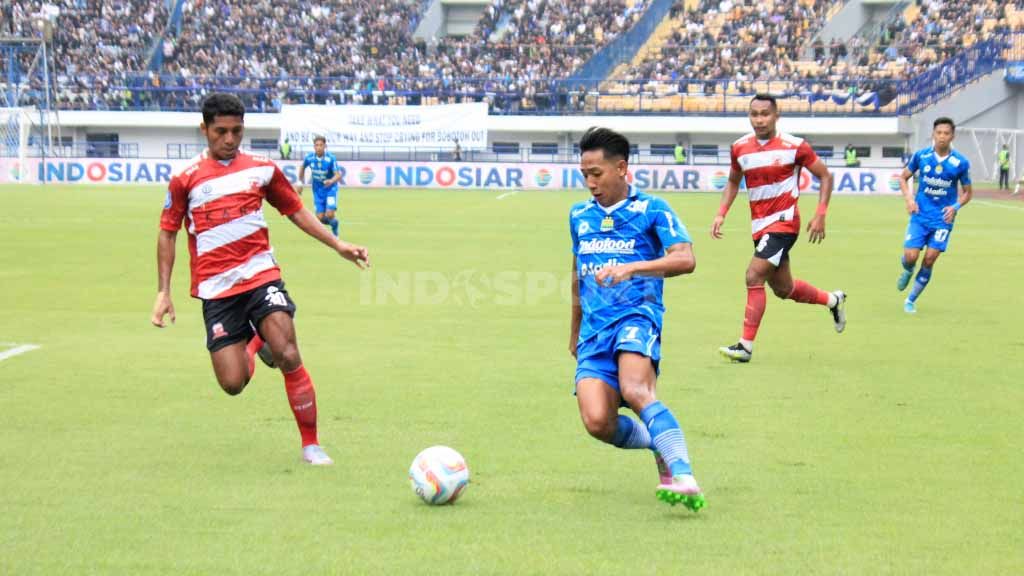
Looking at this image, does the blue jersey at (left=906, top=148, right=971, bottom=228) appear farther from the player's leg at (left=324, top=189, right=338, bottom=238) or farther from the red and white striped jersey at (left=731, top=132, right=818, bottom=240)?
the player's leg at (left=324, top=189, right=338, bottom=238)

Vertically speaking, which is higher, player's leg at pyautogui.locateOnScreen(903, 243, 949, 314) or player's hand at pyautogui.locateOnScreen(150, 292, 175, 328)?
player's hand at pyautogui.locateOnScreen(150, 292, 175, 328)

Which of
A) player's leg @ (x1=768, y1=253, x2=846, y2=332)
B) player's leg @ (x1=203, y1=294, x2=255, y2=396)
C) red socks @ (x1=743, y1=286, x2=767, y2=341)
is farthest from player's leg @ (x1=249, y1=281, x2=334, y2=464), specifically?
player's leg @ (x1=768, y1=253, x2=846, y2=332)

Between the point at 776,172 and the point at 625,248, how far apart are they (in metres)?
5.63

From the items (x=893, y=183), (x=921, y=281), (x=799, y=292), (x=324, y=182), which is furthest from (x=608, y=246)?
(x=893, y=183)

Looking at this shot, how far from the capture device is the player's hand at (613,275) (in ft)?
20.3

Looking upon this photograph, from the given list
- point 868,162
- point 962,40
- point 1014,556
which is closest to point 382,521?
point 1014,556

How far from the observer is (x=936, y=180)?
51.2 ft

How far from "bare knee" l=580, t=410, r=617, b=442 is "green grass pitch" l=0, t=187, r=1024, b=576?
0.35m

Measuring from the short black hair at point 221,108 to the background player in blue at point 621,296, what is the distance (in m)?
2.07

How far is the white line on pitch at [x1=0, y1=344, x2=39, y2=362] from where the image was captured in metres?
11.5

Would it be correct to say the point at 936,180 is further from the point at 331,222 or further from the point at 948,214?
the point at 331,222

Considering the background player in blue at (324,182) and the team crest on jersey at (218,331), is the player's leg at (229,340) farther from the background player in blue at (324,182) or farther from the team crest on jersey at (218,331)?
the background player in blue at (324,182)

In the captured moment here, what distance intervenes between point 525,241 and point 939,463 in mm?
18418

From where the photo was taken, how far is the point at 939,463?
747 cm
